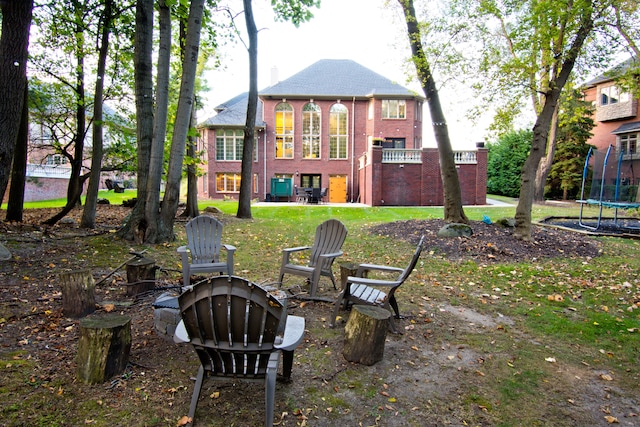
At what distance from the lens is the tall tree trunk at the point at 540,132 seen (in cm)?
823

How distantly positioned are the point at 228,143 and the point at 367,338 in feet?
96.6

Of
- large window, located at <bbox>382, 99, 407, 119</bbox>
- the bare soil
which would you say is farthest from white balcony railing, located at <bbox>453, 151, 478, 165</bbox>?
the bare soil

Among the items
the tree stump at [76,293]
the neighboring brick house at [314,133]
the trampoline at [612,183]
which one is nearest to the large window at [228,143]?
the neighboring brick house at [314,133]

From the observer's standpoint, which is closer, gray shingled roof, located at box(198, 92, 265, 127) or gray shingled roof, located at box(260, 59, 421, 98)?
gray shingled roof, located at box(260, 59, 421, 98)

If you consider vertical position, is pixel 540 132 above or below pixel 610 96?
below

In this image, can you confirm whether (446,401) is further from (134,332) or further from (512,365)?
(134,332)

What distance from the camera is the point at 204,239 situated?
5.67 meters

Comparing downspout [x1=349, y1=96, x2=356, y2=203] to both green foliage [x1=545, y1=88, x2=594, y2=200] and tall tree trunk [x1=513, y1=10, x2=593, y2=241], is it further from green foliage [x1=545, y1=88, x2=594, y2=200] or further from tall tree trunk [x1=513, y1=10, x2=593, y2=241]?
tall tree trunk [x1=513, y1=10, x2=593, y2=241]

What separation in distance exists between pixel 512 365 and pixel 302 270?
8.39 feet

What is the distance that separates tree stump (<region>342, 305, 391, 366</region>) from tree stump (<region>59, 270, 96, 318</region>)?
9.18 feet

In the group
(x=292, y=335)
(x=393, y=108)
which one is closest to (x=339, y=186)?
(x=393, y=108)

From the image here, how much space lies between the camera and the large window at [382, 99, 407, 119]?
29.7 m

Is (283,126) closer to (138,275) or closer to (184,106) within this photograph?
(184,106)

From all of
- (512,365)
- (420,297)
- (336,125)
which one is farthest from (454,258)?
(336,125)
